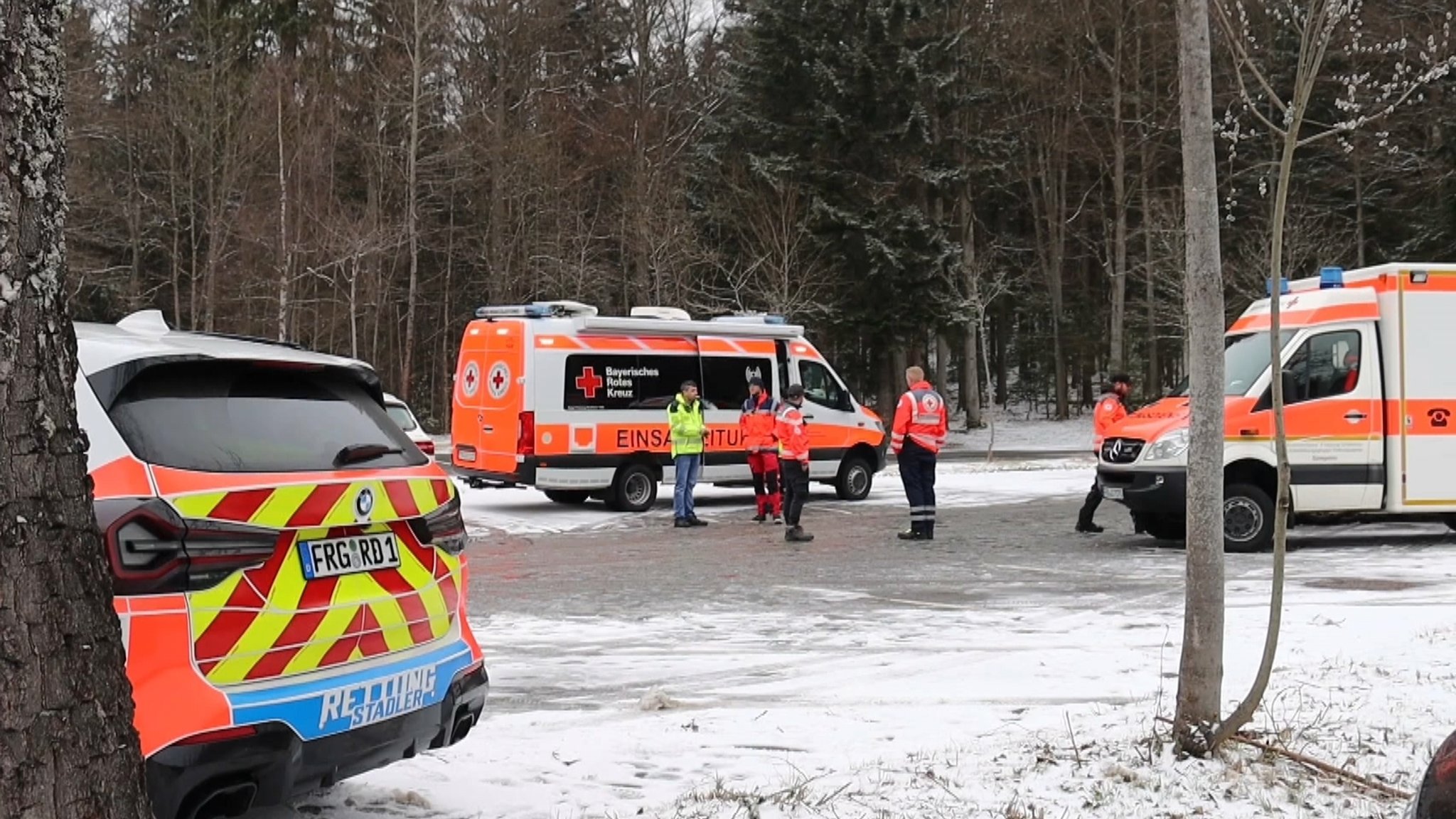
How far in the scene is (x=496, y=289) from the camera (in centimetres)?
3994

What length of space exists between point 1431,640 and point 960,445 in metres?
31.0

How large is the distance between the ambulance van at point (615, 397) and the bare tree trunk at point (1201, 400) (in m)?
12.9

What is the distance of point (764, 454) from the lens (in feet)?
56.6

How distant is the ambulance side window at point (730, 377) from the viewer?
1920 cm

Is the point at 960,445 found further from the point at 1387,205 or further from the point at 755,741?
the point at 755,741

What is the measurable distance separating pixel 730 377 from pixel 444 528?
1473 centimetres

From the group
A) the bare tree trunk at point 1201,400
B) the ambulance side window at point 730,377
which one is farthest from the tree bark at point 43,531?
the ambulance side window at point 730,377

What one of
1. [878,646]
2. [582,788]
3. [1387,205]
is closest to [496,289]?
[1387,205]

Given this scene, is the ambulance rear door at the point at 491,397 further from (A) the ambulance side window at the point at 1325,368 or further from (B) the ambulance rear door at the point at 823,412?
(A) the ambulance side window at the point at 1325,368

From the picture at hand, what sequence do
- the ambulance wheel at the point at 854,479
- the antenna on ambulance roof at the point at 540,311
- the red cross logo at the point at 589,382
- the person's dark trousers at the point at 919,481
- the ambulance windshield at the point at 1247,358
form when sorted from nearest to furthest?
the ambulance windshield at the point at 1247,358 → the person's dark trousers at the point at 919,481 → the red cross logo at the point at 589,382 → the antenna on ambulance roof at the point at 540,311 → the ambulance wheel at the point at 854,479

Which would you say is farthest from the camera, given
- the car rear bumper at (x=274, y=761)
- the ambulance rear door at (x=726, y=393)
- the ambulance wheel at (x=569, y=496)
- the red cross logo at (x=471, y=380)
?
the ambulance rear door at (x=726, y=393)

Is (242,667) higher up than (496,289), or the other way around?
(496,289)

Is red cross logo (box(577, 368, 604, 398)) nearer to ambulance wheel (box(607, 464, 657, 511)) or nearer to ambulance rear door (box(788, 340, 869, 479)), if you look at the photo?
ambulance wheel (box(607, 464, 657, 511))

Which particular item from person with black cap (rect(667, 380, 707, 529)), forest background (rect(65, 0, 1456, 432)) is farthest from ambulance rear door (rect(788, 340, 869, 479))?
forest background (rect(65, 0, 1456, 432))
